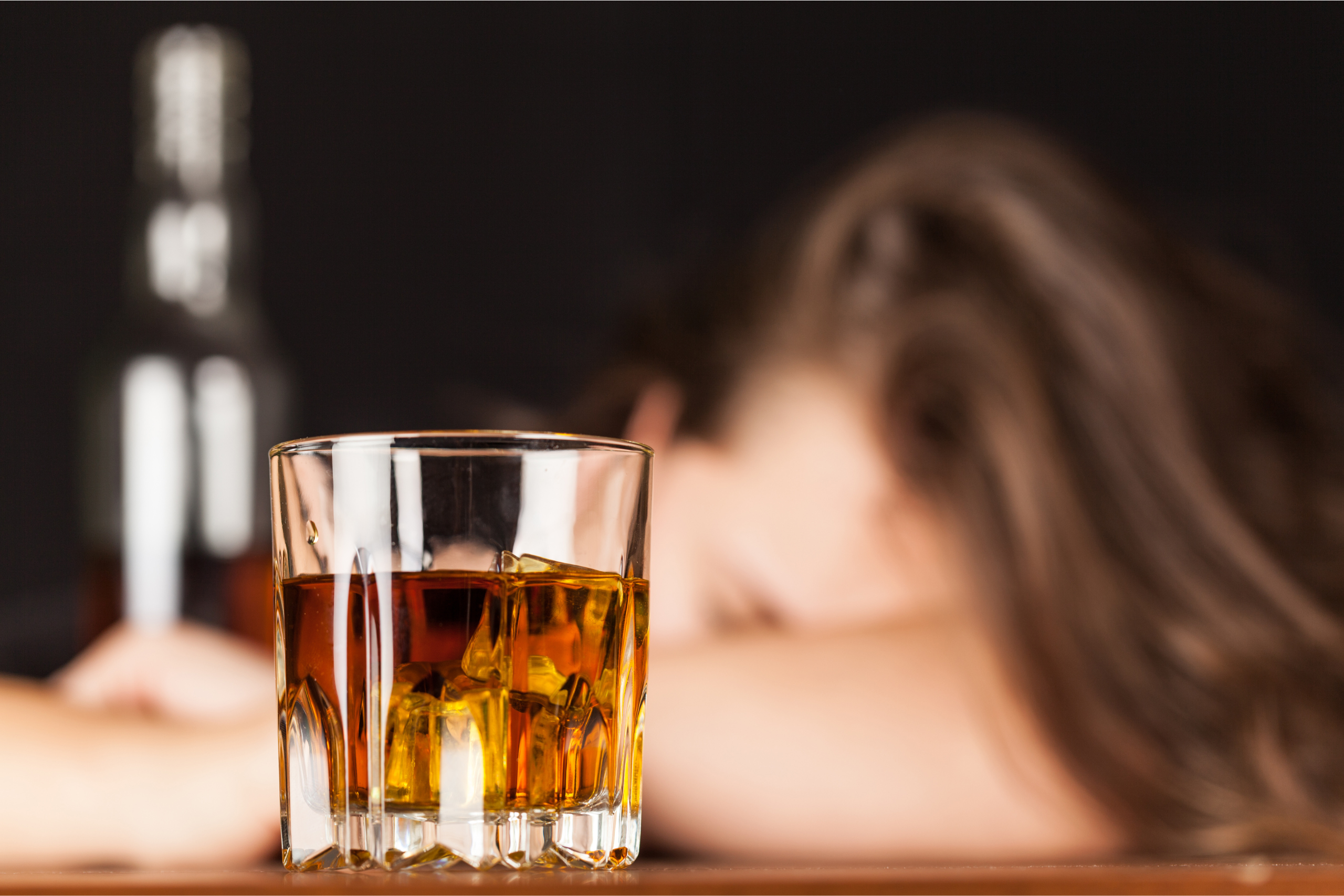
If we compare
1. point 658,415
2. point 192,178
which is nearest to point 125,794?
point 192,178

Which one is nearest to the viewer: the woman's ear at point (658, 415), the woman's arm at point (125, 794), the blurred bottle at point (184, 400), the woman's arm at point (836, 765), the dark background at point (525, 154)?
the woman's arm at point (125, 794)

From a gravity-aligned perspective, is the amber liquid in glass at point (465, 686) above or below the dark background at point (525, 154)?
below

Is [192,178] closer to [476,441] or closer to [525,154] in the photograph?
[476,441]

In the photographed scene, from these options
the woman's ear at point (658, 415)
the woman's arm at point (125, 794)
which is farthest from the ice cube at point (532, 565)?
the woman's ear at point (658, 415)

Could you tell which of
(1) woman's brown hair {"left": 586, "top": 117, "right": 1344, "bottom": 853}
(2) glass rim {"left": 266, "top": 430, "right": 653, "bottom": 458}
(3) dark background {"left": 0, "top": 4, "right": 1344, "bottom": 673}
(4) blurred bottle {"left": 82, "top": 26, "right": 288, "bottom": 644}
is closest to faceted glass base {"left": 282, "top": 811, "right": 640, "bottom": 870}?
(2) glass rim {"left": 266, "top": 430, "right": 653, "bottom": 458}

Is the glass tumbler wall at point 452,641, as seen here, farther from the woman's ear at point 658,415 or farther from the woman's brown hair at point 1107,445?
the woman's ear at point 658,415

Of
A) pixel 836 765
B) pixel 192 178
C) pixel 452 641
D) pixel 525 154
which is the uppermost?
pixel 525 154
